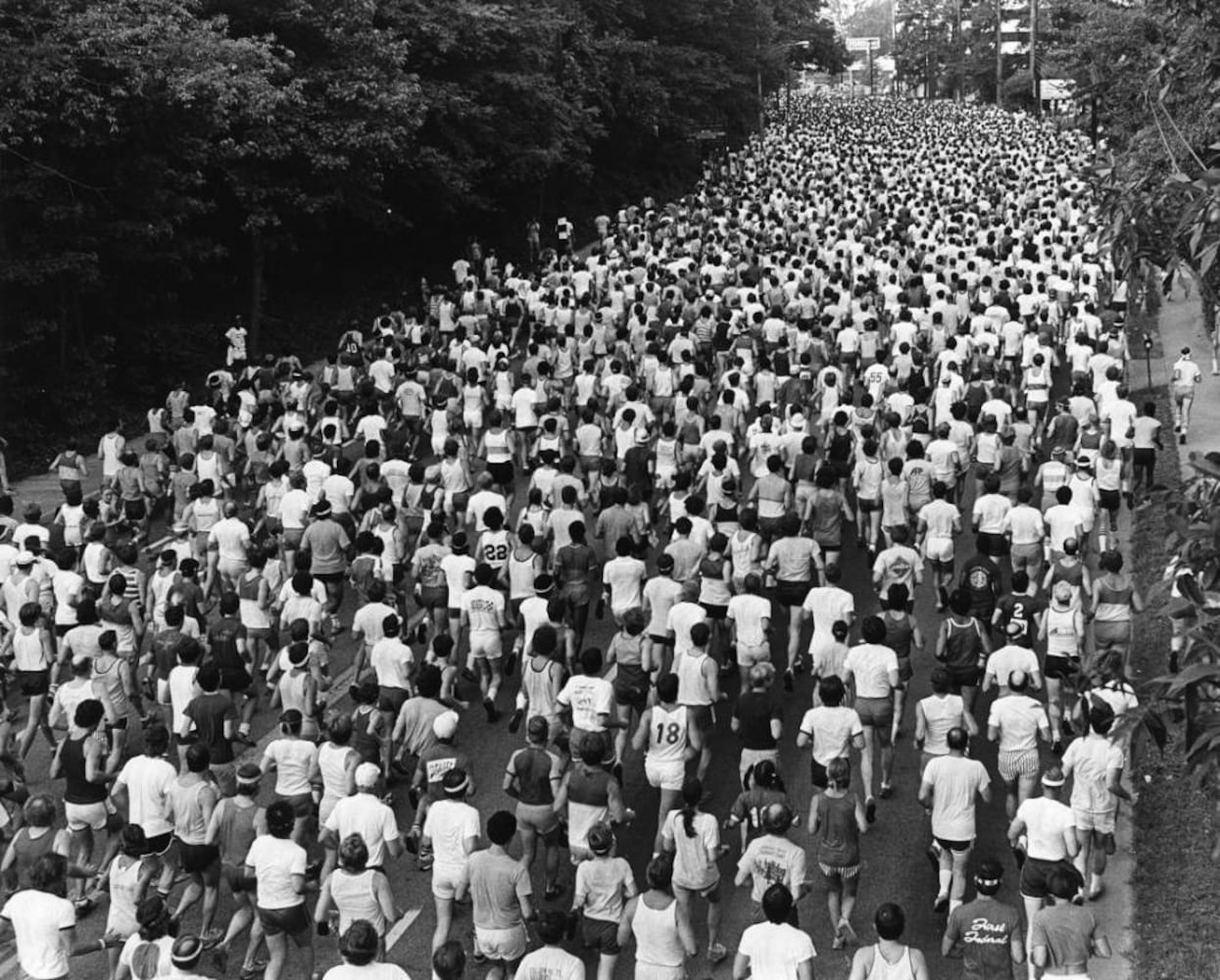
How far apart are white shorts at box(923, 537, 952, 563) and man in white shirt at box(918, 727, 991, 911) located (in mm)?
4574

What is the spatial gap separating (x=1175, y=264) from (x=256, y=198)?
20113 millimetres

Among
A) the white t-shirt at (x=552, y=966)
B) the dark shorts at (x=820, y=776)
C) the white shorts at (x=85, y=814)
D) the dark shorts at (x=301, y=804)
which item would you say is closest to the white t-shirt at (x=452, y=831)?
the white t-shirt at (x=552, y=966)

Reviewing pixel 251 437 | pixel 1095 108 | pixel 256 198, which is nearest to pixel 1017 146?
pixel 1095 108

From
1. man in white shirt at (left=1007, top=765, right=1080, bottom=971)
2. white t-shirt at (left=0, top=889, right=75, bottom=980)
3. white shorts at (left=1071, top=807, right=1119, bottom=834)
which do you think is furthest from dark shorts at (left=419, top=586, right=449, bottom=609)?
man in white shirt at (left=1007, top=765, right=1080, bottom=971)

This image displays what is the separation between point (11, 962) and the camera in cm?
1018

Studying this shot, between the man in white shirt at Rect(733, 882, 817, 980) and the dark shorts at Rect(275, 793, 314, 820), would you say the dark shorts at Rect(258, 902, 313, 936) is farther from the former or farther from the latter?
the man in white shirt at Rect(733, 882, 817, 980)

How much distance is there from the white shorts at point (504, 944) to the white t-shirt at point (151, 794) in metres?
2.49

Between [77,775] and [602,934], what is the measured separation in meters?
4.13

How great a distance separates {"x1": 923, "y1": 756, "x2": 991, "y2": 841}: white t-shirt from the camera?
9.70m

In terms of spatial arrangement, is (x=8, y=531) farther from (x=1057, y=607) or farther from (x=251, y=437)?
(x=1057, y=607)

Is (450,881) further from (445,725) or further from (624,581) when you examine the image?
(624,581)

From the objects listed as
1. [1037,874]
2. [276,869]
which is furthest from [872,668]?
[276,869]

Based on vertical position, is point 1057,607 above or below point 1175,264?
below

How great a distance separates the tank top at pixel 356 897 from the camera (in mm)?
8703
